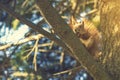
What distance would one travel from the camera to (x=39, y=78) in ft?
12.2

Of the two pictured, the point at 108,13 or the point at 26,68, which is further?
the point at 26,68

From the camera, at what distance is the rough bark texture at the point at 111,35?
2.56 metres

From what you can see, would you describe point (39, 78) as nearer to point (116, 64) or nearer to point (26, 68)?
point (26, 68)

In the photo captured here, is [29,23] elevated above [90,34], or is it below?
above

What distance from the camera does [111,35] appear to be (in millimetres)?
2670

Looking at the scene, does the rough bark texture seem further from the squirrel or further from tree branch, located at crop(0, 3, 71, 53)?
the squirrel

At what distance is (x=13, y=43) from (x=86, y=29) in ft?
2.29

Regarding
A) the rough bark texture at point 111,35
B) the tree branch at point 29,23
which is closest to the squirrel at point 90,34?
the rough bark texture at point 111,35

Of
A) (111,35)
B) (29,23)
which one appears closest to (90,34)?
(111,35)

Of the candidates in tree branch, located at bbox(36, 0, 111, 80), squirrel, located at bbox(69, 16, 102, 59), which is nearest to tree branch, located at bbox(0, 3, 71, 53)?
tree branch, located at bbox(36, 0, 111, 80)

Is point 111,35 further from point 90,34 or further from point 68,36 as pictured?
point 90,34

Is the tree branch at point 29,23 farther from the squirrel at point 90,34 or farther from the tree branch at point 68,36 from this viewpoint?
the squirrel at point 90,34

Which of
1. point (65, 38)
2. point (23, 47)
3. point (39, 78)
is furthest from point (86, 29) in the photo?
point (65, 38)

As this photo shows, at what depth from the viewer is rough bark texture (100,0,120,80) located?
8.41ft
